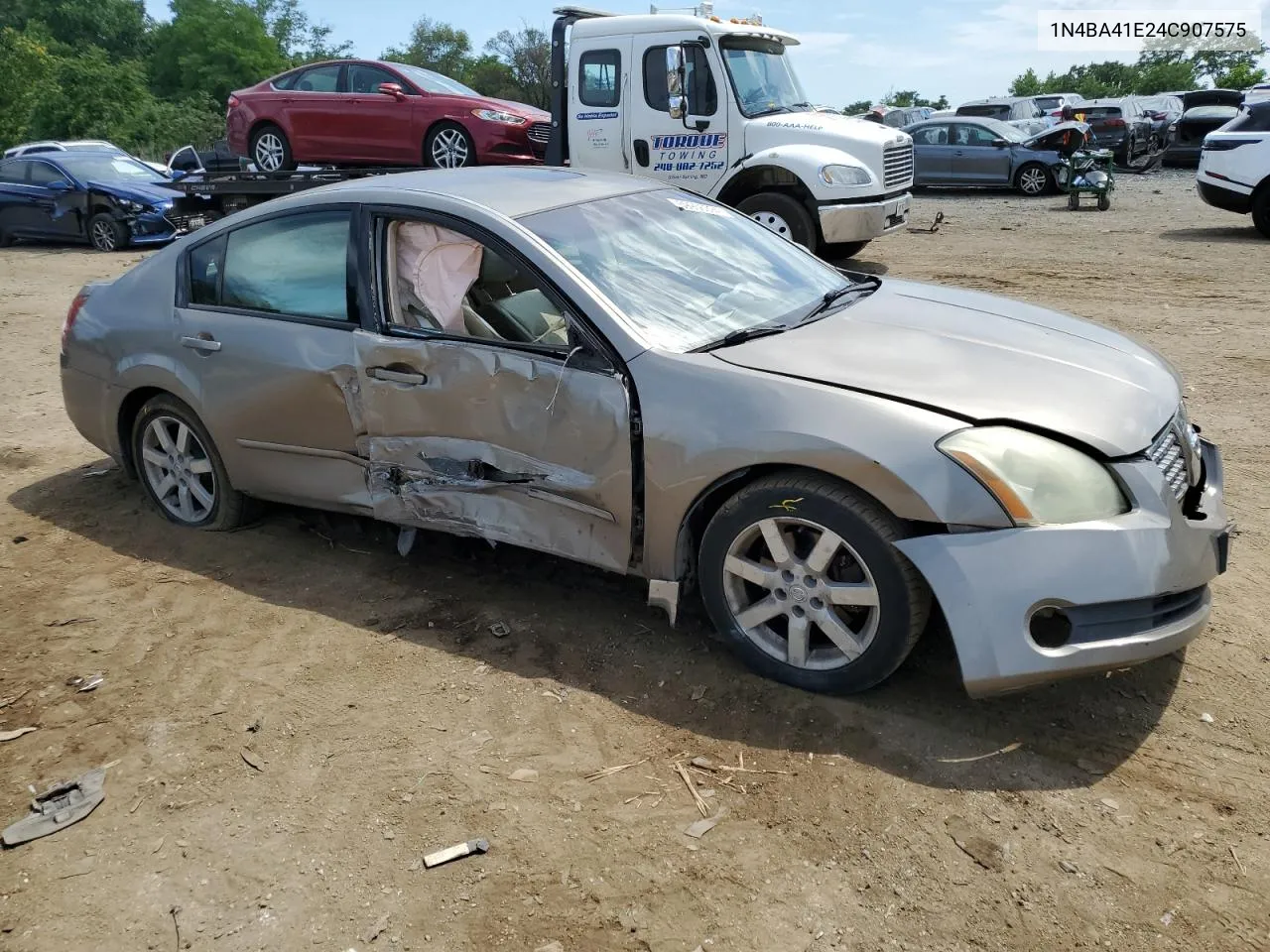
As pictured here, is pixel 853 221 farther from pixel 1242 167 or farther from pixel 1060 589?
pixel 1060 589

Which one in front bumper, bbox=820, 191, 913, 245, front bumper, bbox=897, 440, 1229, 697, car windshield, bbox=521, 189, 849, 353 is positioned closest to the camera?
front bumper, bbox=897, 440, 1229, 697

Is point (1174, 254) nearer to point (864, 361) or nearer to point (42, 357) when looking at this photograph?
point (864, 361)

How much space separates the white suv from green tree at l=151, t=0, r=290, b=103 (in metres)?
50.7

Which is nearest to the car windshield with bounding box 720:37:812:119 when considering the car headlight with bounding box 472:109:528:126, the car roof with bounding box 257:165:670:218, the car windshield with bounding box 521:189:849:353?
the car headlight with bounding box 472:109:528:126

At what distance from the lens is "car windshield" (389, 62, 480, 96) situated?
1116 centimetres

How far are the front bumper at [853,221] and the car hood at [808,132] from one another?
2.25ft

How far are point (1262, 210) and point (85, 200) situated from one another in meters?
16.3

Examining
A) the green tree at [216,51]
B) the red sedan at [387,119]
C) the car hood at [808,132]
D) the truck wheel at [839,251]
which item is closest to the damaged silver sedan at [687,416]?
the car hood at [808,132]

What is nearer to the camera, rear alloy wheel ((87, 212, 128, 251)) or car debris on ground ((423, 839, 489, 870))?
car debris on ground ((423, 839, 489, 870))

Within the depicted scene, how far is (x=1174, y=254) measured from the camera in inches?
475

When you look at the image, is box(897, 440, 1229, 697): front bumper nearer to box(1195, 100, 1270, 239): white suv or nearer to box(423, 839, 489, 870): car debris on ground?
box(423, 839, 489, 870): car debris on ground

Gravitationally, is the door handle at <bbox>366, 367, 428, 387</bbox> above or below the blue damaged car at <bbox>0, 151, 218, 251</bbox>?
below

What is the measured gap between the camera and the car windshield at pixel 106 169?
16.1 metres

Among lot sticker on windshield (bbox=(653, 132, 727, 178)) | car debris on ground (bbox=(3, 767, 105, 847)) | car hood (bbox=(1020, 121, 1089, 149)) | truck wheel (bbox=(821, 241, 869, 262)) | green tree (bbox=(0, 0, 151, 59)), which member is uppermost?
green tree (bbox=(0, 0, 151, 59))
